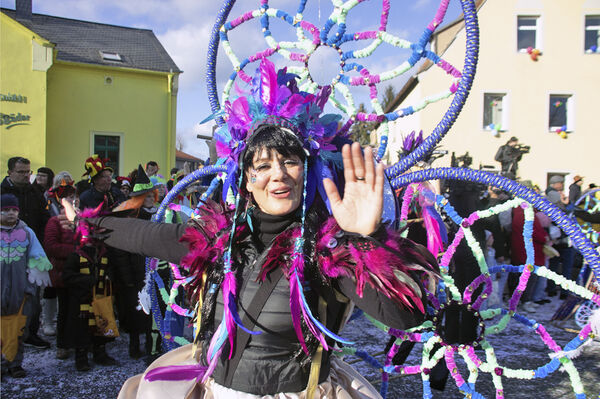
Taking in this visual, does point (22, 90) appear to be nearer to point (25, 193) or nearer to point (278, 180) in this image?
point (25, 193)

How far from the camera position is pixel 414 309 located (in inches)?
54.7

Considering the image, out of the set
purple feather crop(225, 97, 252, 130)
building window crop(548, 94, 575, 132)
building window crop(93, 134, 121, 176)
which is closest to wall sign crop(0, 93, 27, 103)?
building window crop(93, 134, 121, 176)

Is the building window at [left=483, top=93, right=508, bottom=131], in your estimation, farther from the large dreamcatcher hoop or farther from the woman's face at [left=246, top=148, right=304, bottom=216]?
the woman's face at [left=246, top=148, right=304, bottom=216]

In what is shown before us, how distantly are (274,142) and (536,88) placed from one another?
14.6m

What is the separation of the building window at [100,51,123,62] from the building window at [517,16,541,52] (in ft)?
42.9

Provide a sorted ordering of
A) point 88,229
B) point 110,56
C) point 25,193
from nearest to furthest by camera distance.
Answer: point 88,229
point 25,193
point 110,56

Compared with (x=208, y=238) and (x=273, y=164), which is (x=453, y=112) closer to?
(x=273, y=164)

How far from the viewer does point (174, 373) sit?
1631 mm

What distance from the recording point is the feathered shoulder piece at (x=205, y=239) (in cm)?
164

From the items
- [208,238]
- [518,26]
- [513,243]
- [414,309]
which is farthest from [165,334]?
[518,26]

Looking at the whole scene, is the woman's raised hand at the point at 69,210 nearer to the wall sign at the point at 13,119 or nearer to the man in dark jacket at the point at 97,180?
the man in dark jacket at the point at 97,180

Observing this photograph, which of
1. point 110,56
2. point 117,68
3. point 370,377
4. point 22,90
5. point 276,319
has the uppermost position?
point 110,56

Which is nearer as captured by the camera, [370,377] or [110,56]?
[370,377]

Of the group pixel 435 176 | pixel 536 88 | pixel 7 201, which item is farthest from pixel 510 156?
pixel 536 88
